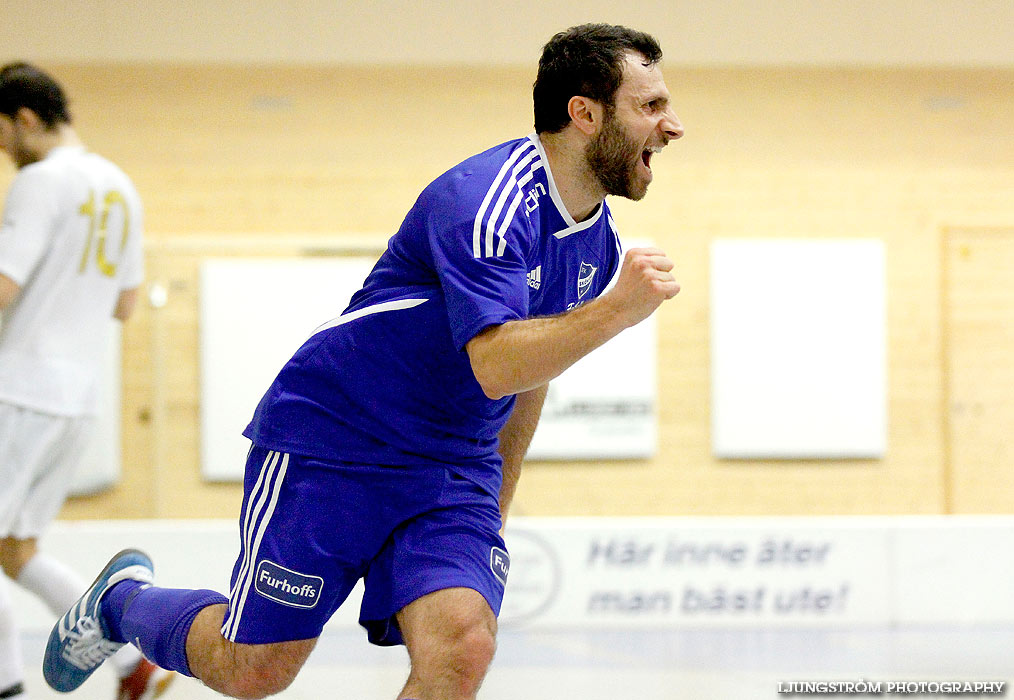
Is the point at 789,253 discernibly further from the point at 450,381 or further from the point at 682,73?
the point at 450,381

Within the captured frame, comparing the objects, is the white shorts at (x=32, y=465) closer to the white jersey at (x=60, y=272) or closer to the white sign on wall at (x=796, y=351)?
the white jersey at (x=60, y=272)

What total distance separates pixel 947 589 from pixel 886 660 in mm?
1003

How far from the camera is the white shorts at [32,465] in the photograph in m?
2.54

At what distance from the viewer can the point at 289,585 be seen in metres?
1.68

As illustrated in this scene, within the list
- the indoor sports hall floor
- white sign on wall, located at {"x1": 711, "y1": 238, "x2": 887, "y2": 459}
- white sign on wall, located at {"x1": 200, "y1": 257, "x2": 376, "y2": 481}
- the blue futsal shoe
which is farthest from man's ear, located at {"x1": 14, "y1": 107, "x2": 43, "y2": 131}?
white sign on wall, located at {"x1": 711, "y1": 238, "x2": 887, "y2": 459}

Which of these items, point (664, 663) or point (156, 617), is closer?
point (156, 617)

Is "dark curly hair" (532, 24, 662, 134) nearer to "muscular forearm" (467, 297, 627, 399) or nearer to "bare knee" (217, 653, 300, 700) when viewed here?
"muscular forearm" (467, 297, 627, 399)

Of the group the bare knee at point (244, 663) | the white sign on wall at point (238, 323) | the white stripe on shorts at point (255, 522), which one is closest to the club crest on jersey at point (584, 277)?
the white stripe on shorts at point (255, 522)

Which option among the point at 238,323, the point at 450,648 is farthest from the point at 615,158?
the point at 238,323

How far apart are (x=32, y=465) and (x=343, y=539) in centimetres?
126

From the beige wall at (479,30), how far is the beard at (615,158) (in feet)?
11.5

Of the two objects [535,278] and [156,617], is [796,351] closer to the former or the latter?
[535,278]

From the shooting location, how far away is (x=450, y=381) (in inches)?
65.2

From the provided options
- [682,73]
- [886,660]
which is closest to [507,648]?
[886,660]
